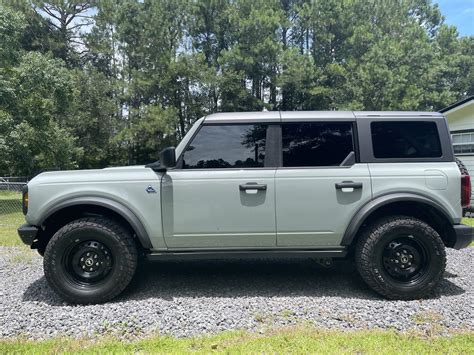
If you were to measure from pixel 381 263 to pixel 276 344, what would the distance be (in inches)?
65.0

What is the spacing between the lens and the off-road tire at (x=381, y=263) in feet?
13.7

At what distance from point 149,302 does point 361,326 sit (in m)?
2.14

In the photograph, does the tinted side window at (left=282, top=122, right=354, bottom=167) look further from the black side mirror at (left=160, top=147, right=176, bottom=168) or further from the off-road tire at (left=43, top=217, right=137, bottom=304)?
the off-road tire at (left=43, top=217, right=137, bottom=304)

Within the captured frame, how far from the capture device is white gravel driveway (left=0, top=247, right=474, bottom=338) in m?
3.61

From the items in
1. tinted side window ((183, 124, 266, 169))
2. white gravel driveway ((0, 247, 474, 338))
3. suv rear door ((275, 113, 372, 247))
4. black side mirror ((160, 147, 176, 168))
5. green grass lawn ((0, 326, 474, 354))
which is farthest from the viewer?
tinted side window ((183, 124, 266, 169))

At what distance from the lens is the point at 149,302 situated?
4.14m

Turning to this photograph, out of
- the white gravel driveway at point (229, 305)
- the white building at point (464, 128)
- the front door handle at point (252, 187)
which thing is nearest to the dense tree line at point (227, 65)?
the white building at point (464, 128)

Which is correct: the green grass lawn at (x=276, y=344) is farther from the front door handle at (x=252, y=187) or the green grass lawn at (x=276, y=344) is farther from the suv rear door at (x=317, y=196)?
the front door handle at (x=252, y=187)

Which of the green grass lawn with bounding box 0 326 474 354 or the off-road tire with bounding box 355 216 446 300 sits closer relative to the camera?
the green grass lawn with bounding box 0 326 474 354

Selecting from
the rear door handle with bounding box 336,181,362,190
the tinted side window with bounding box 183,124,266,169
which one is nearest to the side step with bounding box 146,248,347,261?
the rear door handle with bounding box 336,181,362,190

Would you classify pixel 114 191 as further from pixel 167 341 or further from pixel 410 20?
pixel 410 20

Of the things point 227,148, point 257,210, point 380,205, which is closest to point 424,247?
point 380,205

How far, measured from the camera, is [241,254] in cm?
429

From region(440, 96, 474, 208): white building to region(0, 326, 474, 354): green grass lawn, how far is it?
1000 cm
